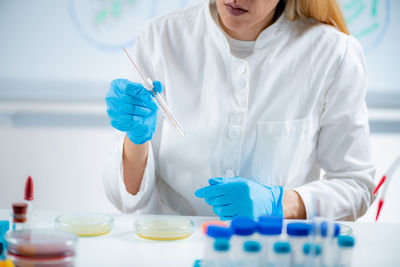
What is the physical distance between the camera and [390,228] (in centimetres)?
121

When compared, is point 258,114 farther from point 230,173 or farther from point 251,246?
point 251,246

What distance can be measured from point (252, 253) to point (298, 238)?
0.31 ft

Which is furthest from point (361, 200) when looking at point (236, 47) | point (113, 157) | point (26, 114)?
point (26, 114)

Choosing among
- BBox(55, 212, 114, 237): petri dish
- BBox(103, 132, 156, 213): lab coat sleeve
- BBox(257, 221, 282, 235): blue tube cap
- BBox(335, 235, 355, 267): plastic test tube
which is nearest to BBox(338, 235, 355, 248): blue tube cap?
BBox(335, 235, 355, 267): plastic test tube

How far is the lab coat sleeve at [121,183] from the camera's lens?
1.30 meters

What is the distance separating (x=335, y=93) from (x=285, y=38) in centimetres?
23

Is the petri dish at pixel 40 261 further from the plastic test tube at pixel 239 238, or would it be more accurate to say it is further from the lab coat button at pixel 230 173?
the lab coat button at pixel 230 173

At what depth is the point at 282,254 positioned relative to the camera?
0.76 m

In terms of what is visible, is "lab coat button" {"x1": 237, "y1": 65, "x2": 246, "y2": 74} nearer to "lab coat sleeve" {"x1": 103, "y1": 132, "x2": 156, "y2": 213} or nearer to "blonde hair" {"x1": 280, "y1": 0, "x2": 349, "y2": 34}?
"blonde hair" {"x1": 280, "y1": 0, "x2": 349, "y2": 34}

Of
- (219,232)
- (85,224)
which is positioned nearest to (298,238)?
(219,232)

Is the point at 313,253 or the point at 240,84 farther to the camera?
the point at 240,84

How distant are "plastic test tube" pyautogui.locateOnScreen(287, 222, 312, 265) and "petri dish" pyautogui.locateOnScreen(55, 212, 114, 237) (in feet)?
1.51

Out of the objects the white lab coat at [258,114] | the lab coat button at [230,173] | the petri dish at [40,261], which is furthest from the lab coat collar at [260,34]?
the petri dish at [40,261]

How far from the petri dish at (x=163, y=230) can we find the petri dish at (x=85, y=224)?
7 cm
